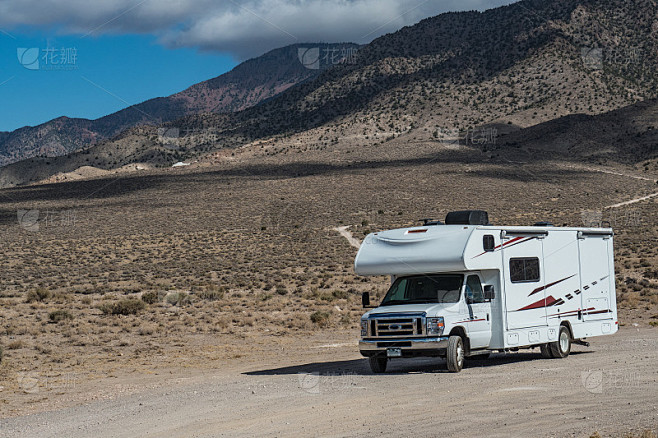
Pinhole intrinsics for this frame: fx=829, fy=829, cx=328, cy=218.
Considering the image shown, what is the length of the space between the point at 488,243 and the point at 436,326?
6.12 ft

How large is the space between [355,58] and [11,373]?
142030 mm

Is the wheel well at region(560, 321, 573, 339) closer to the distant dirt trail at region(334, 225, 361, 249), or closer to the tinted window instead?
the tinted window

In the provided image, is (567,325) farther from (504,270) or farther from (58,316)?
(58,316)

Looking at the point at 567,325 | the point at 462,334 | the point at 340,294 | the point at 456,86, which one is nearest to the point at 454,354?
the point at 462,334

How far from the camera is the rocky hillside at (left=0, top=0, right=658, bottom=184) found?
395 ft

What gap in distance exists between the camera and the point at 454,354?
14.8 metres

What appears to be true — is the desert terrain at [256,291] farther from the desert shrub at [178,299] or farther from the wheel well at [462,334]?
the wheel well at [462,334]

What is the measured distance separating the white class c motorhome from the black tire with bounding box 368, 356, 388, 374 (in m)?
0.02

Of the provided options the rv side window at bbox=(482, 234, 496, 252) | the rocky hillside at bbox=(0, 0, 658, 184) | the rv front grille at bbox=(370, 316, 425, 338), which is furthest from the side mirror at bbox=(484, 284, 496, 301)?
the rocky hillside at bbox=(0, 0, 658, 184)

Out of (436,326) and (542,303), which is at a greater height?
(542,303)

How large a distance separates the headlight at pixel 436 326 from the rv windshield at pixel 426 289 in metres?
0.67

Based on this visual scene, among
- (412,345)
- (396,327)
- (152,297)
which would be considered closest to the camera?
(412,345)

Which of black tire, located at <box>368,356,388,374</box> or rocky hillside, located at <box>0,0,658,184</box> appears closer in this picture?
black tire, located at <box>368,356,388,374</box>

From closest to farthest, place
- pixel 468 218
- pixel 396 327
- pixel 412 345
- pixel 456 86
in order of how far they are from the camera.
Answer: pixel 412 345 < pixel 396 327 < pixel 468 218 < pixel 456 86
